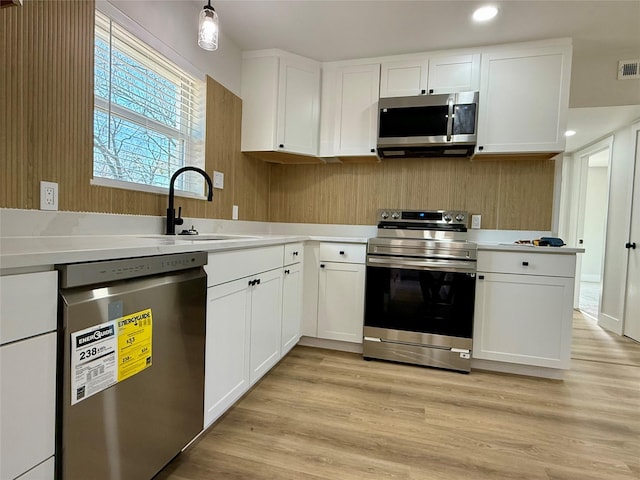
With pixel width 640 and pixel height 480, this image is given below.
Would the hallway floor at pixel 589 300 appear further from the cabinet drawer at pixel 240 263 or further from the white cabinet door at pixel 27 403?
the white cabinet door at pixel 27 403

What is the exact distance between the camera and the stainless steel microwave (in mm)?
2545

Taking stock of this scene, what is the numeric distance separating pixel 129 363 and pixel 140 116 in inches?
56.3

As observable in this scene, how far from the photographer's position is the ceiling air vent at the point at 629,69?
271 centimetres

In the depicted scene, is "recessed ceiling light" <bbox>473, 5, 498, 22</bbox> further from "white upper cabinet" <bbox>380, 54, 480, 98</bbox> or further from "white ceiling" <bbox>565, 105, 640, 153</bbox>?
"white ceiling" <bbox>565, 105, 640, 153</bbox>

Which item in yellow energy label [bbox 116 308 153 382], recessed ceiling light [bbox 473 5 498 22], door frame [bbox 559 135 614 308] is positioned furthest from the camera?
door frame [bbox 559 135 614 308]

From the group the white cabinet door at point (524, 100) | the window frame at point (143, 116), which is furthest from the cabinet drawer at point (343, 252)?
the white cabinet door at point (524, 100)

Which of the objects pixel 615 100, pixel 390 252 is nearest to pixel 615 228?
pixel 615 100

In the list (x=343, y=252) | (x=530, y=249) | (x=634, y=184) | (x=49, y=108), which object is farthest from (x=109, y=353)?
(x=634, y=184)

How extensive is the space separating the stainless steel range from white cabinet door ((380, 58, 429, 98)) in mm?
1219

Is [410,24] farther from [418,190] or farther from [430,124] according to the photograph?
[418,190]

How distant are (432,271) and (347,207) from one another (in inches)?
42.2

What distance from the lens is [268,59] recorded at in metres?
2.78

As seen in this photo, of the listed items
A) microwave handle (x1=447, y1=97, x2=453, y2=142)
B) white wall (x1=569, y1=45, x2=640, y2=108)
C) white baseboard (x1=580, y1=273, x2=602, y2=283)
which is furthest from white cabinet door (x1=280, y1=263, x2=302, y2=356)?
white baseboard (x1=580, y1=273, x2=602, y2=283)

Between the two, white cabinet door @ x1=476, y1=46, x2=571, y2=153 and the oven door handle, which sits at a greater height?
white cabinet door @ x1=476, y1=46, x2=571, y2=153
